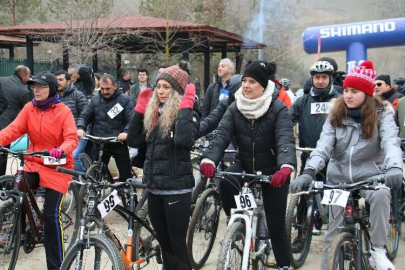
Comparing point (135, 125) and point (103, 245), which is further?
point (135, 125)

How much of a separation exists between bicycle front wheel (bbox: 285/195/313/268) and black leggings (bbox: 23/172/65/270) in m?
2.32

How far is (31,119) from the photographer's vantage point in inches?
197

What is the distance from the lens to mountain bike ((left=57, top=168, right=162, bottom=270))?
12.7 feet

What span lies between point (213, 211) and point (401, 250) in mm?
2426

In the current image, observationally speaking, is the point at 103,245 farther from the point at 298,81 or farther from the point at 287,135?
the point at 298,81

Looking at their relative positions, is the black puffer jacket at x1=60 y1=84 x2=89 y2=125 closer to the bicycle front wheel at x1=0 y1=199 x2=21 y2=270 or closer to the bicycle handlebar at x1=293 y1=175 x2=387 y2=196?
the bicycle front wheel at x1=0 y1=199 x2=21 y2=270

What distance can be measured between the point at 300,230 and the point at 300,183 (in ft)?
6.72

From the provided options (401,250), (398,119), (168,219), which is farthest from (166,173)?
(398,119)

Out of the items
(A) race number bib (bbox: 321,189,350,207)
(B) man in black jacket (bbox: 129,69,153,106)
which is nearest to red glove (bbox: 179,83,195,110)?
(A) race number bib (bbox: 321,189,350,207)

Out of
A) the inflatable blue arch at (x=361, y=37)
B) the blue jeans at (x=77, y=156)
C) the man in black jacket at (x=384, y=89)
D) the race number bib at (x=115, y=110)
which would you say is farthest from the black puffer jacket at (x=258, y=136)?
the inflatable blue arch at (x=361, y=37)

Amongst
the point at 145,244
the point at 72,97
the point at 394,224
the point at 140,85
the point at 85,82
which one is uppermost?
the point at 140,85

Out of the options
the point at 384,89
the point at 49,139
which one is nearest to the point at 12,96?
the point at 49,139

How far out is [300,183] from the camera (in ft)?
12.5

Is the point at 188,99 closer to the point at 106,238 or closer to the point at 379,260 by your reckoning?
the point at 106,238
